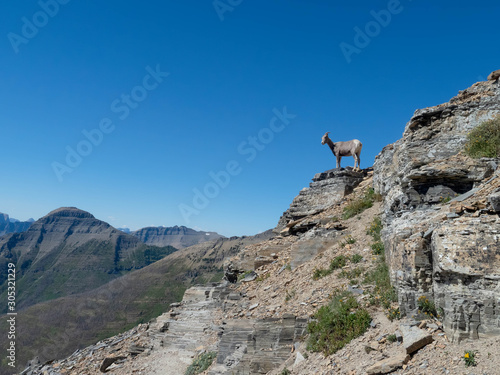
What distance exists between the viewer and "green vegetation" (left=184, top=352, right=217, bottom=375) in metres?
13.5

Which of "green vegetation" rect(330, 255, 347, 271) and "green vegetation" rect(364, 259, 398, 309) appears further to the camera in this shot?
"green vegetation" rect(330, 255, 347, 271)

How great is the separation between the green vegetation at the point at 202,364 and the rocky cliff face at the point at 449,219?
8.80 m

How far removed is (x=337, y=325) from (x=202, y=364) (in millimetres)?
7228

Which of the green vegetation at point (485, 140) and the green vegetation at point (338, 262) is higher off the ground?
the green vegetation at point (485, 140)

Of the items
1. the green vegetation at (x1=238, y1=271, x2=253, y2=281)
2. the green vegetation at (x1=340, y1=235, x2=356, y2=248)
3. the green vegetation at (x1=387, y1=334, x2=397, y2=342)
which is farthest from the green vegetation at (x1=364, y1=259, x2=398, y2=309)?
the green vegetation at (x1=238, y1=271, x2=253, y2=281)

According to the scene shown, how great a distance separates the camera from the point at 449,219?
7410 mm

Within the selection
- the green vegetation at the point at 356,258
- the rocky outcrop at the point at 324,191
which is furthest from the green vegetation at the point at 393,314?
the rocky outcrop at the point at 324,191

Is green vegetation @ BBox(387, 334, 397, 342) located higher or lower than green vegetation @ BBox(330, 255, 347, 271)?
lower

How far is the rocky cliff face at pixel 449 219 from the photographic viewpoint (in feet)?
21.2

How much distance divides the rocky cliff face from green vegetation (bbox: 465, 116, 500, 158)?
0.28m

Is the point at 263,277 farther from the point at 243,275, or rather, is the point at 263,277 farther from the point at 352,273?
the point at 352,273

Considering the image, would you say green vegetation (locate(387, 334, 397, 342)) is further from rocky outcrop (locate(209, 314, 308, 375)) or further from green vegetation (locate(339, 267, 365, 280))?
green vegetation (locate(339, 267, 365, 280))

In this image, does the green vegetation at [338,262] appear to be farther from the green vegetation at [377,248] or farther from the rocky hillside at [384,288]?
the green vegetation at [377,248]

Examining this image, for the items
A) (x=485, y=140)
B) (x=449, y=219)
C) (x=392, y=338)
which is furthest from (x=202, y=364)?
(x=485, y=140)
